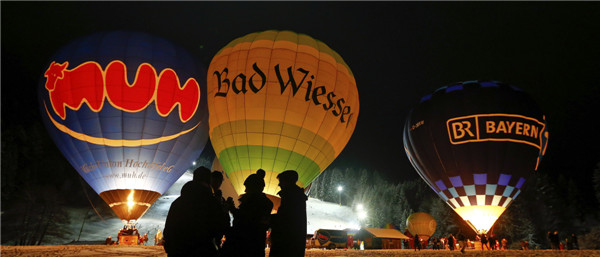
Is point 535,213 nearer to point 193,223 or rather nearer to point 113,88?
point 113,88

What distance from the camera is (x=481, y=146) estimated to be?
18.0 metres

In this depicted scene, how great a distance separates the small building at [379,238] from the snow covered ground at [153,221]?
1344 centimetres

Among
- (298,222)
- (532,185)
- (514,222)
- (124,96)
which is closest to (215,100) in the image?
(124,96)

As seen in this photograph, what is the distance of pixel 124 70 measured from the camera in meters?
15.0

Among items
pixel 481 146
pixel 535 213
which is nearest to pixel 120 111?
pixel 481 146

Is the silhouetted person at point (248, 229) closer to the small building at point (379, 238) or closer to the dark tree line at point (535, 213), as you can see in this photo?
the dark tree line at point (535, 213)

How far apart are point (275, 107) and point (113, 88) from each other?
6437mm

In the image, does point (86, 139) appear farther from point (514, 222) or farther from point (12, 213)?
point (514, 222)

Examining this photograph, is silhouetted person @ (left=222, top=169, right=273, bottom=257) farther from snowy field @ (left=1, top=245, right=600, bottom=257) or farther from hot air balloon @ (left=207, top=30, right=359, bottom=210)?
hot air balloon @ (left=207, top=30, right=359, bottom=210)

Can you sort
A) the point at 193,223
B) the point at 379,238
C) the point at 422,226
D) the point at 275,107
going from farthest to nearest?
the point at 422,226
the point at 379,238
the point at 275,107
the point at 193,223

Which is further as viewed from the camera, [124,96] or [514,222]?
[514,222]

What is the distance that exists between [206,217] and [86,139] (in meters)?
13.5

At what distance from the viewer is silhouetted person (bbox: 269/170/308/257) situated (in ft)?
12.9

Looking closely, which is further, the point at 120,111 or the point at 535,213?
the point at 535,213
